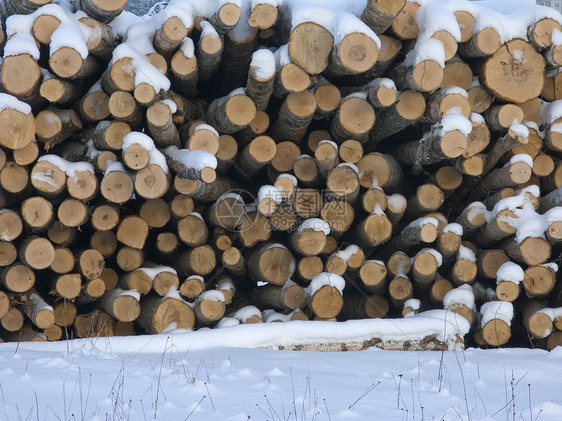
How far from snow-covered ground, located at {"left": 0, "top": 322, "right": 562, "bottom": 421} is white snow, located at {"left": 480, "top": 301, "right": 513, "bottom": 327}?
0.66 metres

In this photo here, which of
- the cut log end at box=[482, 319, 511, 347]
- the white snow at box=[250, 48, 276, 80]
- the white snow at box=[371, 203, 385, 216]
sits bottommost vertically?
the cut log end at box=[482, 319, 511, 347]

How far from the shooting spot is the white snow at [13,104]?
4.02 metres

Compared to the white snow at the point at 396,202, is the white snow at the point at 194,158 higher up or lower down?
higher up

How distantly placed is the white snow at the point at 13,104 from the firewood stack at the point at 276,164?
0.5 inches

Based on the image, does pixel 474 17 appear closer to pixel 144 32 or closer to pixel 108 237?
pixel 144 32

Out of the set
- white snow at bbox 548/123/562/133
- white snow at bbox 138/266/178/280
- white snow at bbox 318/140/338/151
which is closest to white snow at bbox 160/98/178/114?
white snow at bbox 318/140/338/151

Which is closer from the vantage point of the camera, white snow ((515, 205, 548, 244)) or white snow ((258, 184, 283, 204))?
white snow ((258, 184, 283, 204))

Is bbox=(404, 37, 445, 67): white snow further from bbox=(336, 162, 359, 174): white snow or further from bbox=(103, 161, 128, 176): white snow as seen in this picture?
bbox=(103, 161, 128, 176): white snow

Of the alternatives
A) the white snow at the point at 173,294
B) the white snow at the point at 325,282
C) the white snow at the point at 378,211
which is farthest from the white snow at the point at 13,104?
the white snow at the point at 378,211

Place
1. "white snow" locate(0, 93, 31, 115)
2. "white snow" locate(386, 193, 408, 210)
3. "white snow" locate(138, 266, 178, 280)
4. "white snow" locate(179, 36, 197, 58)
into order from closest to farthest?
"white snow" locate(0, 93, 31, 115), "white snow" locate(179, 36, 197, 58), "white snow" locate(138, 266, 178, 280), "white snow" locate(386, 193, 408, 210)

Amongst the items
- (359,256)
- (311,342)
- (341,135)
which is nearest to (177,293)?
(311,342)

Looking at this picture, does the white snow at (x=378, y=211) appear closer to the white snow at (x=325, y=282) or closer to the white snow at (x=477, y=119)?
the white snow at (x=325, y=282)

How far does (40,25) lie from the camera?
4195 millimetres

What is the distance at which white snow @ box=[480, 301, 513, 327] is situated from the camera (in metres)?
4.55
